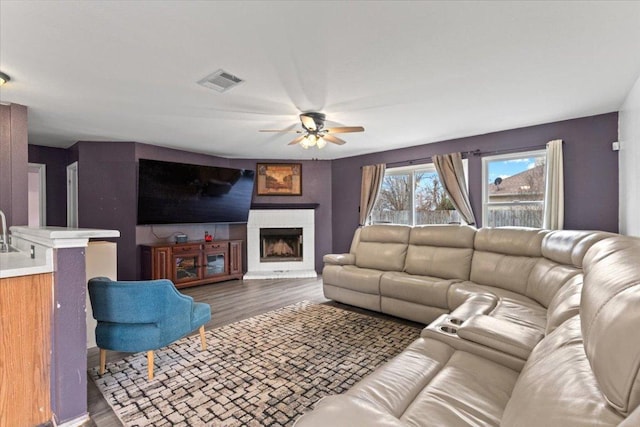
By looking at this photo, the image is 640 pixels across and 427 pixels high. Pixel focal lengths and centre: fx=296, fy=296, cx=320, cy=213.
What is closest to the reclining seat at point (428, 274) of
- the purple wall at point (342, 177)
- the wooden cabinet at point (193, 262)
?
the purple wall at point (342, 177)

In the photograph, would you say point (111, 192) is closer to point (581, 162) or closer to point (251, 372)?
point (251, 372)

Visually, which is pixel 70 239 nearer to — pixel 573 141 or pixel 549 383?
pixel 549 383

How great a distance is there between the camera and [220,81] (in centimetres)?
251

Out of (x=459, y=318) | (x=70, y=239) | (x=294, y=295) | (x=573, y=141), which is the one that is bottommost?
(x=294, y=295)

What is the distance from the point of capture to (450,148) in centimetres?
472

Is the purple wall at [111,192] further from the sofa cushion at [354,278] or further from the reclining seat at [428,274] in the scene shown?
the reclining seat at [428,274]

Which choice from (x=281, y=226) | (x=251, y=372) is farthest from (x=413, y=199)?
(x=251, y=372)

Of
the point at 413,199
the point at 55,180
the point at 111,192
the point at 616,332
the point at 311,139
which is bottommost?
the point at 616,332

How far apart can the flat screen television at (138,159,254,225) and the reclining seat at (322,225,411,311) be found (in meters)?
2.41

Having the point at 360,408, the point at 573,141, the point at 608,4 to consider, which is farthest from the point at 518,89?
the point at 360,408

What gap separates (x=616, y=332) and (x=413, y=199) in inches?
188

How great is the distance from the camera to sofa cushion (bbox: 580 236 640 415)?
623mm

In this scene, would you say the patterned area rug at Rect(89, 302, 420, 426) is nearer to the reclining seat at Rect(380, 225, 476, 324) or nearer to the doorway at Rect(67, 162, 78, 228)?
the reclining seat at Rect(380, 225, 476, 324)

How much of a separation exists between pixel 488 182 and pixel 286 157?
367 cm
